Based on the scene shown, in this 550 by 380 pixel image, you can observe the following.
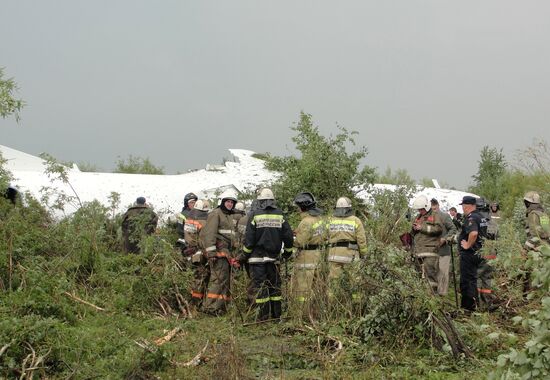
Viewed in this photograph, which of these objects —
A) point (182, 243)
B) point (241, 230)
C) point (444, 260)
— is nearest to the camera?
point (241, 230)

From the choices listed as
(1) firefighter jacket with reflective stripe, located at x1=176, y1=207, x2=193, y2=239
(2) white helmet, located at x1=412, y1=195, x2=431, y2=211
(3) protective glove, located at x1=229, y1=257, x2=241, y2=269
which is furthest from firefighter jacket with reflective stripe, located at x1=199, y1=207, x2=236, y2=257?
(2) white helmet, located at x1=412, y1=195, x2=431, y2=211

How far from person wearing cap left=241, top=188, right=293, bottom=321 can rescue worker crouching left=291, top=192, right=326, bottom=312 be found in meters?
0.29

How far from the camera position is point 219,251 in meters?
10.2

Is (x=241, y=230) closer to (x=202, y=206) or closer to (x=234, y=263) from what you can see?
(x=234, y=263)

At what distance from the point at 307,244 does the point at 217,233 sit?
4.58 ft

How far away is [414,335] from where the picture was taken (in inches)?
296

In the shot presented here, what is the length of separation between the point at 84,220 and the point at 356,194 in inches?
226

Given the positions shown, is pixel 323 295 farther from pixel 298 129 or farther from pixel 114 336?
pixel 298 129

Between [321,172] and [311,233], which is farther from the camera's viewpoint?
[321,172]

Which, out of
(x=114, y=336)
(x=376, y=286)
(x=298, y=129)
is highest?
(x=298, y=129)

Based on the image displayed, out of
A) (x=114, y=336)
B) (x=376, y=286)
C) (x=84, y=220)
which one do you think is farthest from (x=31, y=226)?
(x=376, y=286)

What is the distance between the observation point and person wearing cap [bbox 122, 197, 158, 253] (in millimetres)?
11594

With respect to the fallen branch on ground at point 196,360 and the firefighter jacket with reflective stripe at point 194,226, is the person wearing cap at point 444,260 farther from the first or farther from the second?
the fallen branch on ground at point 196,360

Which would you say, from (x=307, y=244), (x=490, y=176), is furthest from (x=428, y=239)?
(x=490, y=176)
